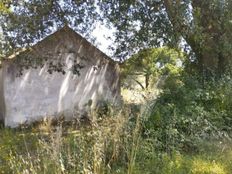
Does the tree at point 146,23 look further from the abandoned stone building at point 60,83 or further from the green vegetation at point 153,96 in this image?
the abandoned stone building at point 60,83

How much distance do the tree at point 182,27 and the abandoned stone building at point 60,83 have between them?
202 cm

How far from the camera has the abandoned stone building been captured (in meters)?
13.2

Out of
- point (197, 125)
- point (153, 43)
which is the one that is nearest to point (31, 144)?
point (197, 125)

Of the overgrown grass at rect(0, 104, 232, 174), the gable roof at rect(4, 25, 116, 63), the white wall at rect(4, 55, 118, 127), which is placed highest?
the gable roof at rect(4, 25, 116, 63)

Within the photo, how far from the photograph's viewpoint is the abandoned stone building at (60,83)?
13188mm

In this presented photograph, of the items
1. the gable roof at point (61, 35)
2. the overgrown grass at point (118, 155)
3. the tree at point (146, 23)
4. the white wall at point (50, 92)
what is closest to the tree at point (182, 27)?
the tree at point (146, 23)

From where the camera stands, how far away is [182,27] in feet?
33.7

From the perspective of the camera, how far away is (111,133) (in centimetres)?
578

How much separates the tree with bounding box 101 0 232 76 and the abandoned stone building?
2.02 metres

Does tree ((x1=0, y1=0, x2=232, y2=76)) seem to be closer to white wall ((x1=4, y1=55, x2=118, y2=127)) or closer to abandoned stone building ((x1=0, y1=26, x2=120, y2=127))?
abandoned stone building ((x1=0, y1=26, x2=120, y2=127))

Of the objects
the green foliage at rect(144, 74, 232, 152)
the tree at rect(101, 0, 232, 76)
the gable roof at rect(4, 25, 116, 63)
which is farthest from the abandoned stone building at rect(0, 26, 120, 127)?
the green foliage at rect(144, 74, 232, 152)

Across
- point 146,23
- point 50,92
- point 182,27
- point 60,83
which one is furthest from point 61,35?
point 182,27

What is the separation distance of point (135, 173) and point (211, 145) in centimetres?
278

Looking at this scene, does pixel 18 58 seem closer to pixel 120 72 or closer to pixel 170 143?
pixel 170 143
